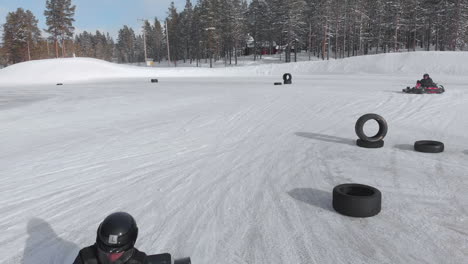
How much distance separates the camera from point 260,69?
125 ft

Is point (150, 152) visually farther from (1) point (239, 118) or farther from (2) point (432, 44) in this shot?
(2) point (432, 44)

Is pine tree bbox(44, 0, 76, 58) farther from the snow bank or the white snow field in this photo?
the white snow field

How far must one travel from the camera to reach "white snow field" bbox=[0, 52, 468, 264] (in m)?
3.58

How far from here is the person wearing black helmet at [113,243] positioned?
204 cm

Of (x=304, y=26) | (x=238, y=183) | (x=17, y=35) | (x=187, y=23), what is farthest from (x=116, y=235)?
(x=17, y=35)

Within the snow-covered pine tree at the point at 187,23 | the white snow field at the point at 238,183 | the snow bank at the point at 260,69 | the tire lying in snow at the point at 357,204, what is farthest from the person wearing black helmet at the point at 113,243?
the snow-covered pine tree at the point at 187,23

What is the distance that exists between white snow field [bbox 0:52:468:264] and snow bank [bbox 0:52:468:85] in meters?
19.3

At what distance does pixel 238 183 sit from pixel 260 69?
3390cm

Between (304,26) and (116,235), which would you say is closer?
(116,235)

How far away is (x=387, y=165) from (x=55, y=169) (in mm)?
6634

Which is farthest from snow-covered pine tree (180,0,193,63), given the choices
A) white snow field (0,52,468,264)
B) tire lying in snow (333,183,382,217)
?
tire lying in snow (333,183,382,217)

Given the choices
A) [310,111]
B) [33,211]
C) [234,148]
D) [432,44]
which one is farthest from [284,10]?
[33,211]

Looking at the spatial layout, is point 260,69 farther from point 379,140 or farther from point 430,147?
point 430,147

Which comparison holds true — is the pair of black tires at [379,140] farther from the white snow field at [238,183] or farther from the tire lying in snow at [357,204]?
the tire lying in snow at [357,204]
